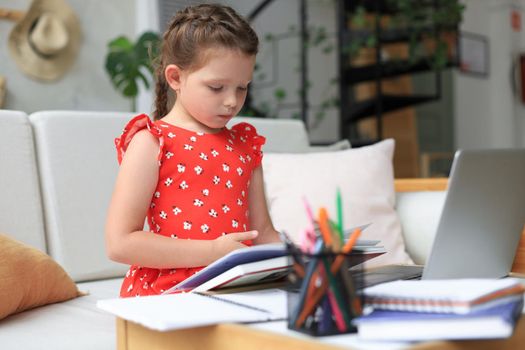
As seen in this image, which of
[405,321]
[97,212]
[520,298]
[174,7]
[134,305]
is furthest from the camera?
[174,7]

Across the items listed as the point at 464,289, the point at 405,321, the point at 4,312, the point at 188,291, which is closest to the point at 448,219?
the point at 464,289

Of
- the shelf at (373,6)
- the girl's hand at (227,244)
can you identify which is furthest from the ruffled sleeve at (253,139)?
the shelf at (373,6)

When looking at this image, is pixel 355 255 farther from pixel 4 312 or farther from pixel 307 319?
pixel 4 312

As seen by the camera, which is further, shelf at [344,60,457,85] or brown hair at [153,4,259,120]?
shelf at [344,60,457,85]

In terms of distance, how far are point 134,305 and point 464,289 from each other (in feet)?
1.41

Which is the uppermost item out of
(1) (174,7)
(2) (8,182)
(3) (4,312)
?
(1) (174,7)

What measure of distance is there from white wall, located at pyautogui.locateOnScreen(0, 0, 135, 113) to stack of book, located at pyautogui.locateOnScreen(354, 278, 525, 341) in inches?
137

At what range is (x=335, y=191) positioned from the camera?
86.4 inches

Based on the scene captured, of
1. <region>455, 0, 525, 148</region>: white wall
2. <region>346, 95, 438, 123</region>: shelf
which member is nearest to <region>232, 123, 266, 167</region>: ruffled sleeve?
<region>346, 95, 438, 123</region>: shelf

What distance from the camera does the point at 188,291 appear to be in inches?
47.0

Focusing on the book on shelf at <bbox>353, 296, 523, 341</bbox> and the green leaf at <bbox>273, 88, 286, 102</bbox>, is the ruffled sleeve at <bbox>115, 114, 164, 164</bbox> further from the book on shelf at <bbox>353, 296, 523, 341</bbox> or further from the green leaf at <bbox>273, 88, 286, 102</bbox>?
the green leaf at <bbox>273, 88, 286, 102</bbox>

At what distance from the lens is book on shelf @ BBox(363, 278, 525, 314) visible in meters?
0.84

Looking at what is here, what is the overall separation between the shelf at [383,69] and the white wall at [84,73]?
232 centimetres

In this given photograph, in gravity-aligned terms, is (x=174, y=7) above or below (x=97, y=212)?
above
